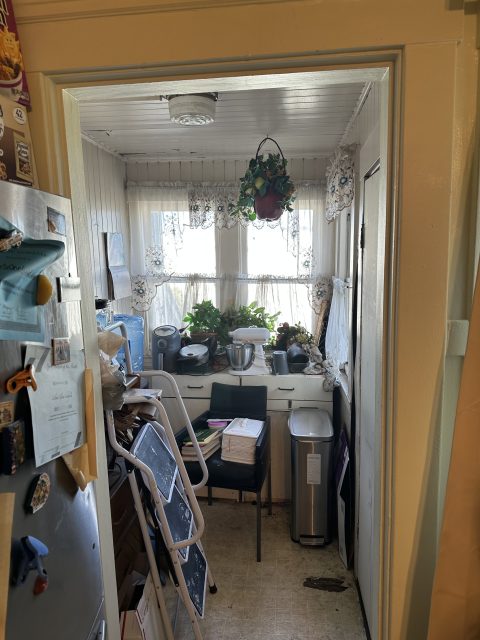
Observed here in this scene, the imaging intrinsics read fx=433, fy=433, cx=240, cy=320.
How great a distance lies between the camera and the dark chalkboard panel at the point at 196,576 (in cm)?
190

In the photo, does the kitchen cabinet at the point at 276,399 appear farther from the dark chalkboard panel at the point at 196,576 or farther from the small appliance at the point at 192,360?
the dark chalkboard panel at the point at 196,576

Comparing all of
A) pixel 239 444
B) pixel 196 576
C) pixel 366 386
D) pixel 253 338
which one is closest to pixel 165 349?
pixel 253 338

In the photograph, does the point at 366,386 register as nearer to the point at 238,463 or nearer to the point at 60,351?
the point at 238,463

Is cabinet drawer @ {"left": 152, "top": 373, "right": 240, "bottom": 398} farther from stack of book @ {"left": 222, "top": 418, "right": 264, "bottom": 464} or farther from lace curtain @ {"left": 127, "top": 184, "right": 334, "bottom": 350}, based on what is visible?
lace curtain @ {"left": 127, "top": 184, "right": 334, "bottom": 350}

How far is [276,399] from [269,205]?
1259mm

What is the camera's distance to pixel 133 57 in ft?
2.71

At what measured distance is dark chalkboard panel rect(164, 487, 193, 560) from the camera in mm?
1830

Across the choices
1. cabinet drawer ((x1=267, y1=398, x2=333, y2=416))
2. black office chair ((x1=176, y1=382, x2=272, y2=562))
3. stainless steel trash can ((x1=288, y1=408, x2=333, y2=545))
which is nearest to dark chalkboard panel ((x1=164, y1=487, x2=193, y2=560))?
black office chair ((x1=176, y1=382, x2=272, y2=562))

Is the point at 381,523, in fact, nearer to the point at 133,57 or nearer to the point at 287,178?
the point at 133,57

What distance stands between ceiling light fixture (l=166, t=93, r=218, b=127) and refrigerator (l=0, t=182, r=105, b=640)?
1.23 meters

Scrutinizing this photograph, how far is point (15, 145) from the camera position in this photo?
32.2 inches

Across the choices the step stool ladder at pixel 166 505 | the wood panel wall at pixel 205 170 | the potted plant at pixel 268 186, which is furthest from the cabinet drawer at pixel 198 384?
the wood panel wall at pixel 205 170

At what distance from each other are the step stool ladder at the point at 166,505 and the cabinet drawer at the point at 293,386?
3.17 feet

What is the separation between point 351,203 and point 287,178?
413 millimetres
